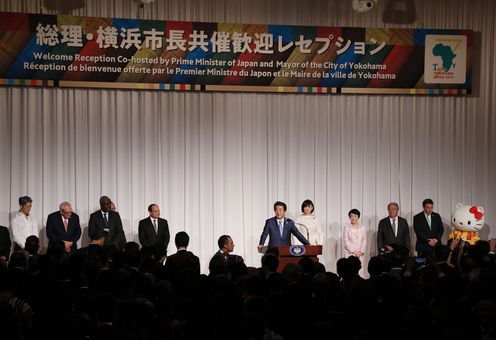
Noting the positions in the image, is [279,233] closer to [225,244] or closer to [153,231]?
[153,231]

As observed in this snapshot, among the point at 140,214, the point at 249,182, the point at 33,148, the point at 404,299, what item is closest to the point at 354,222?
the point at 249,182

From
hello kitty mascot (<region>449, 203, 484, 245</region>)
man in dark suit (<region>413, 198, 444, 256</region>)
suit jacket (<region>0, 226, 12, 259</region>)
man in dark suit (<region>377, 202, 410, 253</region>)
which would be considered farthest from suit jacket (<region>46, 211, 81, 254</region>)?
hello kitty mascot (<region>449, 203, 484, 245</region>)

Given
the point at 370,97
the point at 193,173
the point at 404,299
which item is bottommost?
the point at 404,299

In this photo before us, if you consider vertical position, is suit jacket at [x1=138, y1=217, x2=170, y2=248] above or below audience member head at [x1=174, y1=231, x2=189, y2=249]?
below

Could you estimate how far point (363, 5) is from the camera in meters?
12.2

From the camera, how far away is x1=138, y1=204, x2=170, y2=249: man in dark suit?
1127 centimetres

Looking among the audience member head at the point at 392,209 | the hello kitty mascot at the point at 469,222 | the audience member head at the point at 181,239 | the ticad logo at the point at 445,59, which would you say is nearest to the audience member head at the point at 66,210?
the audience member head at the point at 181,239

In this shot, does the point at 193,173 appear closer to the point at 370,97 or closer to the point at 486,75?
the point at 370,97

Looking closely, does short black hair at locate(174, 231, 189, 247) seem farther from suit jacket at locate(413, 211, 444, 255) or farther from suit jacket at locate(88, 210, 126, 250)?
suit jacket at locate(413, 211, 444, 255)

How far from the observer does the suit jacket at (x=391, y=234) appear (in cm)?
1188

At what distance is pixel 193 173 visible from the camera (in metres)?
12.7

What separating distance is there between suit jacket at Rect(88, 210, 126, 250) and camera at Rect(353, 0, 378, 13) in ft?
16.0

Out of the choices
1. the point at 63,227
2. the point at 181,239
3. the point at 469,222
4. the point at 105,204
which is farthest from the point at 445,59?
the point at 63,227

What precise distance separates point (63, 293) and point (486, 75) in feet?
31.9
